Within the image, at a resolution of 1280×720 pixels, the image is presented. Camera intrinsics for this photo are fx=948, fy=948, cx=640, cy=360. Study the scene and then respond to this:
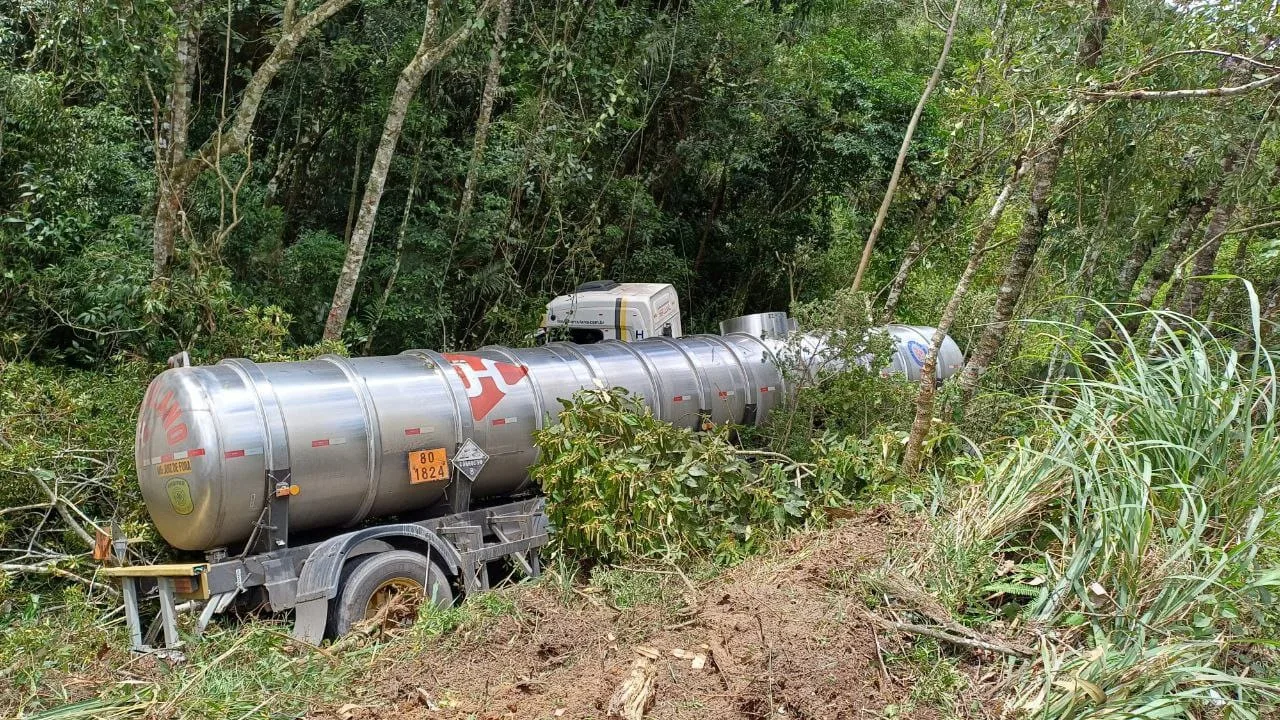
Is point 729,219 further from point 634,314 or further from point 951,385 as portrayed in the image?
point 951,385

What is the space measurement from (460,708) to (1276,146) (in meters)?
10.5

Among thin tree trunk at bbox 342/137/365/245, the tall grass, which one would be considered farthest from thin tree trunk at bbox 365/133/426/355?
the tall grass

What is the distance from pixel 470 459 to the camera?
8.09 metres

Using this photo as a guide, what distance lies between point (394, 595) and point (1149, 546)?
17.5 feet

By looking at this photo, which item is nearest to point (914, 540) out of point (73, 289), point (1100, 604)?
point (1100, 604)

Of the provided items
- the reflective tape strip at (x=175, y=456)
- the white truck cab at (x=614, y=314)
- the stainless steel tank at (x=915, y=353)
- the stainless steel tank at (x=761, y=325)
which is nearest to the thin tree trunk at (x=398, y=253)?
the white truck cab at (x=614, y=314)

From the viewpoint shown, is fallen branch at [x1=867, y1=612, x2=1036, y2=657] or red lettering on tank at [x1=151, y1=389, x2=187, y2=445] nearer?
fallen branch at [x1=867, y1=612, x2=1036, y2=657]

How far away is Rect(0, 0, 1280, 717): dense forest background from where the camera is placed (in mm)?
5320

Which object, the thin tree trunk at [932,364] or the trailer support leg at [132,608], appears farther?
the thin tree trunk at [932,364]

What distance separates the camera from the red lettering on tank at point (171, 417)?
6.84 meters

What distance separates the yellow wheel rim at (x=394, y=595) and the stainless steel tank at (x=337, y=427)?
2.10 feet

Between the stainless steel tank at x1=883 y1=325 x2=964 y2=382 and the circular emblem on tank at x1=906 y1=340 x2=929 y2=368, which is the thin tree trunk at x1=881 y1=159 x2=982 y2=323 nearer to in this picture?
the stainless steel tank at x1=883 y1=325 x2=964 y2=382

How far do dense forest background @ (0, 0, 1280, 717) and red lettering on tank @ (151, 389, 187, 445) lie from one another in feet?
3.38

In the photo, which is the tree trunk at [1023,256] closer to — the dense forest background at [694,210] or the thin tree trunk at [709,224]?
the dense forest background at [694,210]
